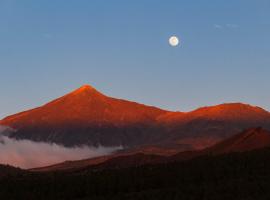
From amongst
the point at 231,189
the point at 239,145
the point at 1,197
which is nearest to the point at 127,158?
the point at 239,145

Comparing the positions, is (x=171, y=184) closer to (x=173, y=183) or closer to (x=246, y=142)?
(x=173, y=183)

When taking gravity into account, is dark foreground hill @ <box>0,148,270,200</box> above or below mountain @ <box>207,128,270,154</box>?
below

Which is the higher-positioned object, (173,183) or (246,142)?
(246,142)

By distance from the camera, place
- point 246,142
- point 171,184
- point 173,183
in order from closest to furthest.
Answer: point 171,184 < point 173,183 < point 246,142

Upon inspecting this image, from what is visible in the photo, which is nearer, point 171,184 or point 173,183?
point 171,184

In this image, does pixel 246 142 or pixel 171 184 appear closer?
pixel 171 184

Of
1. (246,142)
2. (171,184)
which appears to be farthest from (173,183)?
(246,142)

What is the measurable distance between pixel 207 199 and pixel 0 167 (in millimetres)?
48563

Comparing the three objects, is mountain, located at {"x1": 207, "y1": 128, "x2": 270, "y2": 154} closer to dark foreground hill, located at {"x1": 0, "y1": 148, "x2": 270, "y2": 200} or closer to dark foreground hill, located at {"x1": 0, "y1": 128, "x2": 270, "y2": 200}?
dark foreground hill, located at {"x1": 0, "y1": 128, "x2": 270, "y2": 200}

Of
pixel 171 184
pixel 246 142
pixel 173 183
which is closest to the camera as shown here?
pixel 171 184

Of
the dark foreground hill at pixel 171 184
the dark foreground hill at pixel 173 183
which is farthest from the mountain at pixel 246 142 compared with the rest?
the dark foreground hill at pixel 171 184

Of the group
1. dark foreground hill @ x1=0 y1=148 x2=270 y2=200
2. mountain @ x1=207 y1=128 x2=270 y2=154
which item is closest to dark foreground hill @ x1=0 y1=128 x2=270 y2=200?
dark foreground hill @ x1=0 y1=148 x2=270 y2=200

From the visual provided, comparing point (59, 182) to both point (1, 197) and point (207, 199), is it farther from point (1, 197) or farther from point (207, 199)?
point (207, 199)

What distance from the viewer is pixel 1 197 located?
40.7 m
